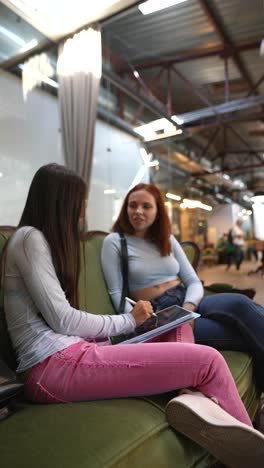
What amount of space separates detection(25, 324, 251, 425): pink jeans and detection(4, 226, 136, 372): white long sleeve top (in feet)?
0.18

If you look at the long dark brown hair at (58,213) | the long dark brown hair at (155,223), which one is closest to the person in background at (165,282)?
the long dark brown hair at (155,223)

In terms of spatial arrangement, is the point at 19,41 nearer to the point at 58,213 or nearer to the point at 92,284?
the point at 92,284

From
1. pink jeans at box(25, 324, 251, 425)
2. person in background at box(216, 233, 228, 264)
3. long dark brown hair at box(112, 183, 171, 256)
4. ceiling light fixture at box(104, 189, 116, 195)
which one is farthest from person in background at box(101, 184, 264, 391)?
ceiling light fixture at box(104, 189, 116, 195)

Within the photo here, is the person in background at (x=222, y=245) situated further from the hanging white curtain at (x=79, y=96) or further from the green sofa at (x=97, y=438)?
the green sofa at (x=97, y=438)

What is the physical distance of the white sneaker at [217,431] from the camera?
2.87 feet

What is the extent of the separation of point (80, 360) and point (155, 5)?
3.20 m

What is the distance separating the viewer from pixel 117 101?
475 centimetres

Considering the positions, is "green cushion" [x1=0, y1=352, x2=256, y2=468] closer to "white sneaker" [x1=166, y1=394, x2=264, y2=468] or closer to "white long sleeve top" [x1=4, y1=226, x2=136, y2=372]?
"white sneaker" [x1=166, y1=394, x2=264, y2=468]

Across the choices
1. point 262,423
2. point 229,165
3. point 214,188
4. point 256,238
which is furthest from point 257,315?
point 229,165

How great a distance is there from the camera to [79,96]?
3.29 metres

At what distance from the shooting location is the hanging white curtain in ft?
10.5

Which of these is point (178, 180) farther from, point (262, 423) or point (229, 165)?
point (262, 423)

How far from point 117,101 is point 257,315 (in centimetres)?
403

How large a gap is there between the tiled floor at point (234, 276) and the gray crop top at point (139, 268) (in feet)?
2.32
